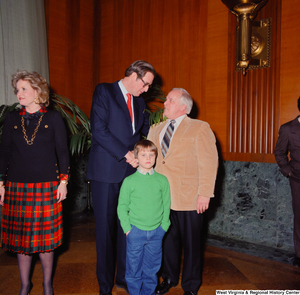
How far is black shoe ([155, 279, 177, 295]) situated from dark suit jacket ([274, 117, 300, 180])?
1.60 metres

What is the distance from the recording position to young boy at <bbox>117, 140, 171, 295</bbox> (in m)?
1.72

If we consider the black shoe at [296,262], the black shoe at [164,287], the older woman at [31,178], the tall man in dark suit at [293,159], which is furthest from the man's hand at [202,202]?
the black shoe at [296,262]

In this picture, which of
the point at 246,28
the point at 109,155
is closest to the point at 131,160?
the point at 109,155

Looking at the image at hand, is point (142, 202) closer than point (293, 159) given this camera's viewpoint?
Yes

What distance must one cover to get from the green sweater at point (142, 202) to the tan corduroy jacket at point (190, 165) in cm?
14

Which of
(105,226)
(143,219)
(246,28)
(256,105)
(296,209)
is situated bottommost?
(296,209)

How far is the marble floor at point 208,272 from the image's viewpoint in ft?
6.86

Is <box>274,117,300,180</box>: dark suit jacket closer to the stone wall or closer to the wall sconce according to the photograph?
the stone wall

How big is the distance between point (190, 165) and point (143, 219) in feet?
1.63

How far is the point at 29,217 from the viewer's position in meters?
1.70

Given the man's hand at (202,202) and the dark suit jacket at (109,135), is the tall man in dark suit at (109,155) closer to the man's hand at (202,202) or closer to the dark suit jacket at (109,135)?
the dark suit jacket at (109,135)

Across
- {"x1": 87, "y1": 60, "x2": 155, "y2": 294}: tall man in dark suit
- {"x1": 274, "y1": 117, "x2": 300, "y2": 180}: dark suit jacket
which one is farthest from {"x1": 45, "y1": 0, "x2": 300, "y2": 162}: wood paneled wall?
{"x1": 87, "y1": 60, "x2": 155, "y2": 294}: tall man in dark suit

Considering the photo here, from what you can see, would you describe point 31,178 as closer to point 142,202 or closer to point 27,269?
point 27,269

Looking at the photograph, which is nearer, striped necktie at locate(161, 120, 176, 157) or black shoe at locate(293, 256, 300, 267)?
striped necktie at locate(161, 120, 176, 157)
